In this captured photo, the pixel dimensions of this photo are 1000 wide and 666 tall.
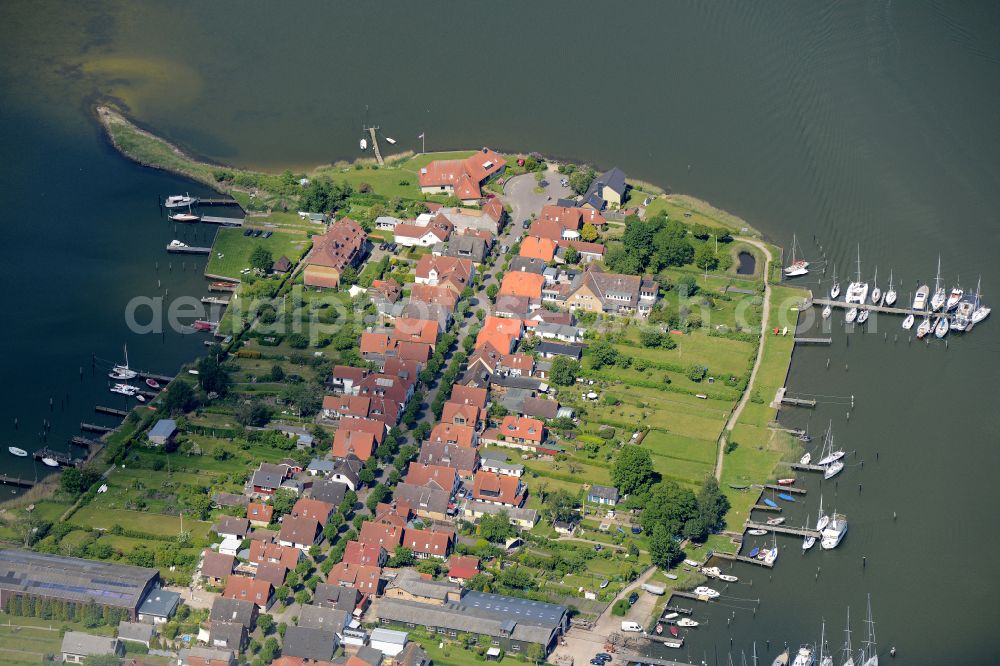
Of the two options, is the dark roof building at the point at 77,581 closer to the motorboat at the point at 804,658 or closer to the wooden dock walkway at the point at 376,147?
the motorboat at the point at 804,658

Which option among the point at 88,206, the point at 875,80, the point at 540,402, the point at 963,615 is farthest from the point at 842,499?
the point at 88,206

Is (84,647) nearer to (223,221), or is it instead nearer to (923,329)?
(223,221)

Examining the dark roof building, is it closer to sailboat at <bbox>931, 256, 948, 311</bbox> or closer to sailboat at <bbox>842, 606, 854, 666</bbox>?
sailboat at <bbox>842, 606, 854, 666</bbox>

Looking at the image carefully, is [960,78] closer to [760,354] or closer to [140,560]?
[760,354]

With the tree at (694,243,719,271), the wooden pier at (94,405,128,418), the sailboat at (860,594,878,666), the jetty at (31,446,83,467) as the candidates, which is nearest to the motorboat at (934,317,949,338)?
the tree at (694,243,719,271)

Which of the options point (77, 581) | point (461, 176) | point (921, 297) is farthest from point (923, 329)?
point (77, 581)

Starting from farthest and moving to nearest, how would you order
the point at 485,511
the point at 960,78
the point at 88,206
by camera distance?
1. the point at 960,78
2. the point at 88,206
3. the point at 485,511
